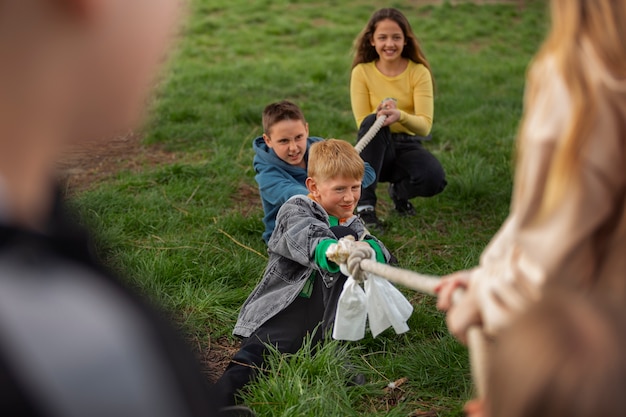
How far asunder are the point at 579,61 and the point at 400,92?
389cm

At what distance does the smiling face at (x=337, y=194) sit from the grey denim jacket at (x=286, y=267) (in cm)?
7

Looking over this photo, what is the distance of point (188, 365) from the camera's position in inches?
38.0

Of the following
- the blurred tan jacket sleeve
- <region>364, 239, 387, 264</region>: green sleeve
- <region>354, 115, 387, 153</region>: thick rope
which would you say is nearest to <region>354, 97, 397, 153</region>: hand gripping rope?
<region>354, 115, 387, 153</region>: thick rope

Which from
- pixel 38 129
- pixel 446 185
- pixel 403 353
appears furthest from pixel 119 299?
A: pixel 446 185

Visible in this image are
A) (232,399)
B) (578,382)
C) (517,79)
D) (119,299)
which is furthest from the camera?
(517,79)

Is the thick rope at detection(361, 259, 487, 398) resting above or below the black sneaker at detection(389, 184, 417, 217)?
above

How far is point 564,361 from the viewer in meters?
1.03

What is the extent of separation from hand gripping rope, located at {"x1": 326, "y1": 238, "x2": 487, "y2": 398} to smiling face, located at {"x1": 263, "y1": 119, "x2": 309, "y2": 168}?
4.39 feet

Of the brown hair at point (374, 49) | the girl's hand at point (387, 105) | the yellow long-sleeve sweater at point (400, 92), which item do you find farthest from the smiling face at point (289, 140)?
the brown hair at point (374, 49)

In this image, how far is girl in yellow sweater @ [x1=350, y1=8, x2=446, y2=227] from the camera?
502cm

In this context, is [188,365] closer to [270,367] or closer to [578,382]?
[578,382]

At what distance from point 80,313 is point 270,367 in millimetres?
2501

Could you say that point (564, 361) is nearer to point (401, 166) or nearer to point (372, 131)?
point (372, 131)

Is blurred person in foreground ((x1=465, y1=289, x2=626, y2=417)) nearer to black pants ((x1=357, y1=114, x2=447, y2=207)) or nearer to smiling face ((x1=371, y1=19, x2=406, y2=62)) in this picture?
black pants ((x1=357, y1=114, x2=447, y2=207))
